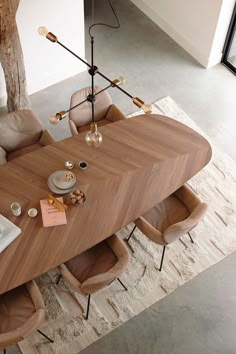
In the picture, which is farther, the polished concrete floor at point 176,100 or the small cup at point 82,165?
the polished concrete floor at point 176,100

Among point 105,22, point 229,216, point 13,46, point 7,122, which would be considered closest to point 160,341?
point 229,216

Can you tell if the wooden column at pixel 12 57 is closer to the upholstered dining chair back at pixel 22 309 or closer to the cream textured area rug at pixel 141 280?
the cream textured area rug at pixel 141 280

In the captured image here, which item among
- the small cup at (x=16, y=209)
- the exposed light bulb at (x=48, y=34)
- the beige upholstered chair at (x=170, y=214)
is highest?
the exposed light bulb at (x=48, y=34)

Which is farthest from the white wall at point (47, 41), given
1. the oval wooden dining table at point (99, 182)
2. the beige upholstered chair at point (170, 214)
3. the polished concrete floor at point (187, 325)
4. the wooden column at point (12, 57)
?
the polished concrete floor at point (187, 325)

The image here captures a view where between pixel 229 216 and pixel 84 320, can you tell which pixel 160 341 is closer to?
pixel 84 320

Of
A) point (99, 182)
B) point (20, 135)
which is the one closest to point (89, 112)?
point (20, 135)

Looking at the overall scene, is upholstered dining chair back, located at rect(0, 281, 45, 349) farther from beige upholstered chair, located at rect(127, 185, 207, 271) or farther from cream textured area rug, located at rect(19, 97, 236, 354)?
beige upholstered chair, located at rect(127, 185, 207, 271)

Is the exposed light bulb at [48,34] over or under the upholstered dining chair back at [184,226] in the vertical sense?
over

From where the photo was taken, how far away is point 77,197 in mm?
3330

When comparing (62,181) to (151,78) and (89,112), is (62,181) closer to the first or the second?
(89,112)

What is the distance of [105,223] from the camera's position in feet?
10.8

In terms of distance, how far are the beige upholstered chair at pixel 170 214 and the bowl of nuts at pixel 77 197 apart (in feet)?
1.63

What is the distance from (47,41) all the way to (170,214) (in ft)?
6.96

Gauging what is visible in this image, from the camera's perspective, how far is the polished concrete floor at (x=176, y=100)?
11.8 ft
